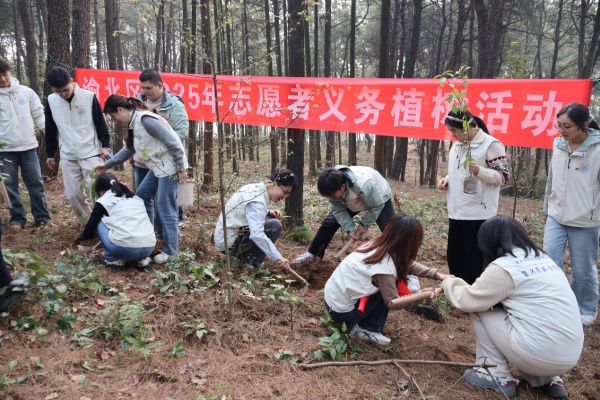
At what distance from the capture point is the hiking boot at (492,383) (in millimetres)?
2734

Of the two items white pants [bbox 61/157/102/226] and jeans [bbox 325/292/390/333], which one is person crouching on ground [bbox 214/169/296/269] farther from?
white pants [bbox 61/157/102/226]

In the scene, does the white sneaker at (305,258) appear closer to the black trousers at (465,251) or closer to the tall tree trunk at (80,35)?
the black trousers at (465,251)

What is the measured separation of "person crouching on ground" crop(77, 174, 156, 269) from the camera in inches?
152

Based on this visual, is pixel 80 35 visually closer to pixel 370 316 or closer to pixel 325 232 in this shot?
pixel 325 232

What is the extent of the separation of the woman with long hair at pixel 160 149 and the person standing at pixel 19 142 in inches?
52.7

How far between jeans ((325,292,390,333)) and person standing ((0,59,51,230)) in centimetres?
384

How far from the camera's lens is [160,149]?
4.13 m

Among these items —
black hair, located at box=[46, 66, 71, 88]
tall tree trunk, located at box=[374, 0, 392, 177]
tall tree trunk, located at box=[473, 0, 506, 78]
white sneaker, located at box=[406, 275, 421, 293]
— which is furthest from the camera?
tall tree trunk, located at box=[473, 0, 506, 78]

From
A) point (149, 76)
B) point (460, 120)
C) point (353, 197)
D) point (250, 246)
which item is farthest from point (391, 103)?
point (149, 76)

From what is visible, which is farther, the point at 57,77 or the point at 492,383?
the point at 57,77

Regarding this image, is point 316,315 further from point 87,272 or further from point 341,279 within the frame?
point 87,272

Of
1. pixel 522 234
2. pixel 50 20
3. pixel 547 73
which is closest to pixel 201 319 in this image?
pixel 522 234

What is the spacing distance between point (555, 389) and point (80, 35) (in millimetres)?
8914

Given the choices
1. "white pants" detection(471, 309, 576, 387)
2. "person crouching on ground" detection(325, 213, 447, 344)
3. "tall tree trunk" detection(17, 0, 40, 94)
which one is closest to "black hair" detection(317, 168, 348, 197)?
"person crouching on ground" detection(325, 213, 447, 344)
